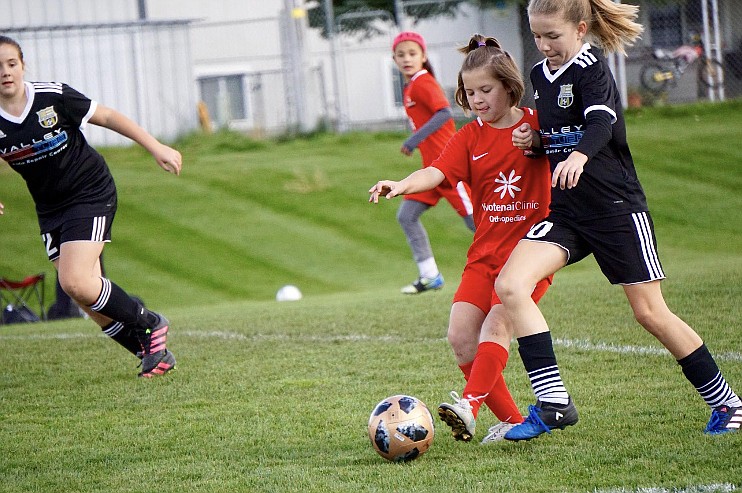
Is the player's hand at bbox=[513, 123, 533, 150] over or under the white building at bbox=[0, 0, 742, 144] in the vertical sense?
under

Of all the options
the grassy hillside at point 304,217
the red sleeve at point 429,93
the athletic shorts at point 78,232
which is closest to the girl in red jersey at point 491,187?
the athletic shorts at point 78,232

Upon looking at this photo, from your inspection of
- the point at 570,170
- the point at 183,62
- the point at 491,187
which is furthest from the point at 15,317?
the point at 183,62

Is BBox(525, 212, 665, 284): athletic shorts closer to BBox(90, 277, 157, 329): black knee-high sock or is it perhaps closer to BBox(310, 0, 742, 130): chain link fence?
BBox(90, 277, 157, 329): black knee-high sock

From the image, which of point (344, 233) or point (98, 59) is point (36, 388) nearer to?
point (344, 233)

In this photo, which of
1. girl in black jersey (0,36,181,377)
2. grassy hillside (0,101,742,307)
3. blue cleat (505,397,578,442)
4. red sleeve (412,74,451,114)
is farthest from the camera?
grassy hillside (0,101,742,307)

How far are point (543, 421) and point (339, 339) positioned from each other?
3.53 meters

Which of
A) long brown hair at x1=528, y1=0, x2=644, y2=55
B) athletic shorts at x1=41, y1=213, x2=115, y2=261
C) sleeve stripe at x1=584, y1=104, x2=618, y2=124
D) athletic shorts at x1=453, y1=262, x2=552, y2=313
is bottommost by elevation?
athletic shorts at x1=453, y1=262, x2=552, y2=313

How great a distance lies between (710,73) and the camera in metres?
19.5

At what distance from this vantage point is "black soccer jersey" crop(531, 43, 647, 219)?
4.39 meters

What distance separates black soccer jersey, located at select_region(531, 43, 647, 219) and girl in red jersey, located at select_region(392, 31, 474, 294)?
178 inches

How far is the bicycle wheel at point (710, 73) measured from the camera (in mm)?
19469

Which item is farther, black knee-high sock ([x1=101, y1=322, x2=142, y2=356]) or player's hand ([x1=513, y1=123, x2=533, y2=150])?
black knee-high sock ([x1=101, y1=322, x2=142, y2=356])

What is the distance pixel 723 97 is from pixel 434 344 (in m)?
14.7

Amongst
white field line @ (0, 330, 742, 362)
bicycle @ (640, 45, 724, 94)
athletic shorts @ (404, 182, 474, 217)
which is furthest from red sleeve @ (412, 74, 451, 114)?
bicycle @ (640, 45, 724, 94)
